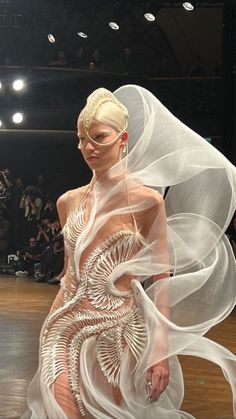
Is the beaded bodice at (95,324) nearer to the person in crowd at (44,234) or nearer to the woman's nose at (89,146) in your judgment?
the woman's nose at (89,146)

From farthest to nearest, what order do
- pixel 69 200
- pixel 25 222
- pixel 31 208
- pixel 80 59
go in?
pixel 25 222 → pixel 31 208 → pixel 80 59 → pixel 69 200

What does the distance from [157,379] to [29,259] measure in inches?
358

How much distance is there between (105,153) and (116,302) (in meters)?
0.40

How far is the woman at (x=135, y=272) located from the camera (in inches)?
87.6

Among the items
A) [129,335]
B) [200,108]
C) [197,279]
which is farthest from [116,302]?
[200,108]

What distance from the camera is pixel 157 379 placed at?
218 cm

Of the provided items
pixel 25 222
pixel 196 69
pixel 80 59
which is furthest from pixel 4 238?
pixel 196 69

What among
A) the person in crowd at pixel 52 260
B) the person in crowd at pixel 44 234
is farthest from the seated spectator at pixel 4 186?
the person in crowd at pixel 52 260

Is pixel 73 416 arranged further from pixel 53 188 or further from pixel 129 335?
pixel 53 188

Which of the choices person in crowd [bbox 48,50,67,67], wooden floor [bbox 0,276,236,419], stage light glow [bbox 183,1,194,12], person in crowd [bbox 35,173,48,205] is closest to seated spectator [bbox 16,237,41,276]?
person in crowd [bbox 35,173,48,205]

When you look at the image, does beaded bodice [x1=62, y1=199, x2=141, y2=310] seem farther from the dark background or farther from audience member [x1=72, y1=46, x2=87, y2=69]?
audience member [x1=72, y1=46, x2=87, y2=69]

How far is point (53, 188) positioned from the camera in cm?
1161

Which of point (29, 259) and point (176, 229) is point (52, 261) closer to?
point (29, 259)

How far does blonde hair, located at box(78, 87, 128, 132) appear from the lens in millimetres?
2295
